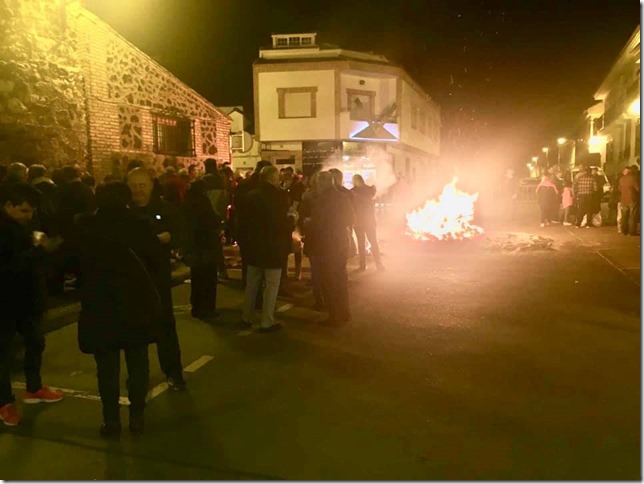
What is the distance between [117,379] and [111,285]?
72cm

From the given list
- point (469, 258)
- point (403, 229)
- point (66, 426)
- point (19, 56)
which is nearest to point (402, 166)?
point (403, 229)

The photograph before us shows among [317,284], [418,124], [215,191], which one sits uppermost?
[418,124]

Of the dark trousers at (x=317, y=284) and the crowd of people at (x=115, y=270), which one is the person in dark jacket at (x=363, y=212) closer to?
the dark trousers at (x=317, y=284)

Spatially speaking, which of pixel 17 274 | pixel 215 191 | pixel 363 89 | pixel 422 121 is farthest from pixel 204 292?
pixel 422 121

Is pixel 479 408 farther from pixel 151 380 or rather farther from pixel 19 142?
pixel 19 142

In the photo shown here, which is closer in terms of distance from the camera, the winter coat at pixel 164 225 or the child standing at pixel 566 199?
the winter coat at pixel 164 225

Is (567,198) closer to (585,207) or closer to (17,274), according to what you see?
(585,207)

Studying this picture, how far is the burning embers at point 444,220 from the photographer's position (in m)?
15.1

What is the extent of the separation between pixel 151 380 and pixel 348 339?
2.25 metres

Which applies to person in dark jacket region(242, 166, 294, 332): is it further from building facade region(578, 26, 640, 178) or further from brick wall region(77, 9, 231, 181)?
building facade region(578, 26, 640, 178)

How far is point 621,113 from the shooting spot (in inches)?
1221

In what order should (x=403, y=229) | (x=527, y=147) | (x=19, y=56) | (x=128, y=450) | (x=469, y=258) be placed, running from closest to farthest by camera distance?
(x=128, y=450) < (x=19, y=56) < (x=469, y=258) < (x=403, y=229) < (x=527, y=147)

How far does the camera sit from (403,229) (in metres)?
16.3

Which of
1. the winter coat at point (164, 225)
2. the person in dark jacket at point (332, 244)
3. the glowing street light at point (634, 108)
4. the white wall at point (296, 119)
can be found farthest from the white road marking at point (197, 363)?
the white wall at point (296, 119)
